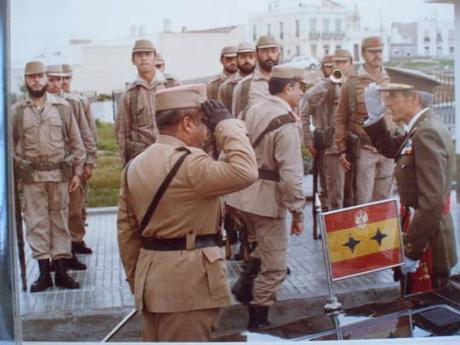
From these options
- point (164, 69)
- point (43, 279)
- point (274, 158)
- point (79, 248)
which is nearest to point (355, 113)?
point (274, 158)

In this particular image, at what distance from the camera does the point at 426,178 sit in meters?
3.66

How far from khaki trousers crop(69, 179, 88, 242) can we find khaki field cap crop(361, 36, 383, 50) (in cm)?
99

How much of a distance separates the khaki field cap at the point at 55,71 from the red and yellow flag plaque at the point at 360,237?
3.11 ft

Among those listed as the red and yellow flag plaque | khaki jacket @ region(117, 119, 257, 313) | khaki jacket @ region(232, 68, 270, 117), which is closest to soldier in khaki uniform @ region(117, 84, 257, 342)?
khaki jacket @ region(117, 119, 257, 313)

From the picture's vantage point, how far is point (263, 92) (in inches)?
142

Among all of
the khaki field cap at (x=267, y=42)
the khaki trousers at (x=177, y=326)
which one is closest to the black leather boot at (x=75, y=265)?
the khaki trousers at (x=177, y=326)

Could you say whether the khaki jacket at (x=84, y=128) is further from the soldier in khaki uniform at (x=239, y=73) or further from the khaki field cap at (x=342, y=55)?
the khaki field cap at (x=342, y=55)

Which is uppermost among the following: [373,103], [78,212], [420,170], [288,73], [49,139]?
[288,73]

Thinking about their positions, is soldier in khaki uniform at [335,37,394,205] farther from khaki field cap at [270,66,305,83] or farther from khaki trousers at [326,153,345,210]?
khaki field cap at [270,66,305,83]

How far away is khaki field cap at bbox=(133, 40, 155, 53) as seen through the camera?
136 inches

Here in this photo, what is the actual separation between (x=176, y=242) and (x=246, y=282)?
0.29 meters

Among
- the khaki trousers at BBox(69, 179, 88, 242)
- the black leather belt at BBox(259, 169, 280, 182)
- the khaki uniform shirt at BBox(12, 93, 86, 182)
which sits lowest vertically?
the khaki trousers at BBox(69, 179, 88, 242)

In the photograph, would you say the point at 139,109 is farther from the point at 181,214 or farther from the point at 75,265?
the point at 75,265

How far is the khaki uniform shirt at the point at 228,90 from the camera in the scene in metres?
3.52
